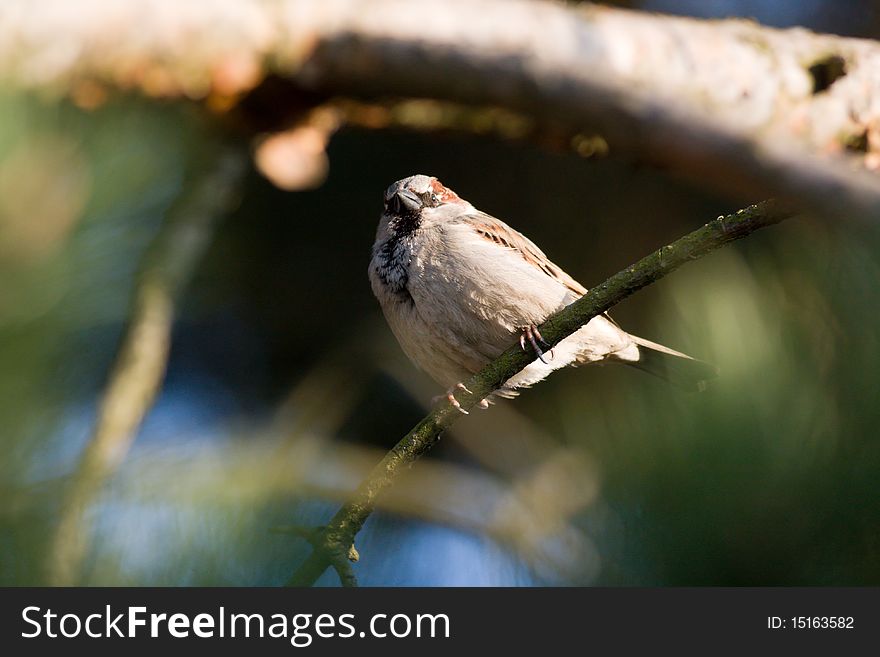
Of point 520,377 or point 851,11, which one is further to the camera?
point 851,11

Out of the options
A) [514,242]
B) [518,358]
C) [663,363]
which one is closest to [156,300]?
[514,242]

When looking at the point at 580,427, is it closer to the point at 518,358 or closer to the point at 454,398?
the point at 518,358

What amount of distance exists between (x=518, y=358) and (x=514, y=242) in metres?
1.11

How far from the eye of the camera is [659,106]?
2.59 m

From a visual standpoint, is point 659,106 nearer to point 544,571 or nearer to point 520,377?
point 520,377

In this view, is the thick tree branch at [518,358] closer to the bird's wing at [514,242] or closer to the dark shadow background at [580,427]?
the dark shadow background at [580,427]

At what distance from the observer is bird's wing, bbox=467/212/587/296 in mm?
3129

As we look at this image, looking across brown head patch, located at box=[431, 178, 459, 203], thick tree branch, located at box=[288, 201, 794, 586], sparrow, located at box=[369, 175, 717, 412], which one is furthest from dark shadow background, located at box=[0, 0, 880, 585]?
brown head patch, located at box=[431, 178, 459, 203]

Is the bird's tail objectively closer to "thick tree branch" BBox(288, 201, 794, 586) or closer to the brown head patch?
"thick tree branch" BBox(288, 201, 794, 586)

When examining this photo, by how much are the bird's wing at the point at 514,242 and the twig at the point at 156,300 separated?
3.28 ft

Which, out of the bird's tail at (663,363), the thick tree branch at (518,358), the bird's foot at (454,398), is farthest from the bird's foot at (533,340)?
the bird's tail at (663,363)

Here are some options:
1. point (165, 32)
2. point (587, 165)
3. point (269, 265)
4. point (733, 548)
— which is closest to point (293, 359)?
point (269, 265)

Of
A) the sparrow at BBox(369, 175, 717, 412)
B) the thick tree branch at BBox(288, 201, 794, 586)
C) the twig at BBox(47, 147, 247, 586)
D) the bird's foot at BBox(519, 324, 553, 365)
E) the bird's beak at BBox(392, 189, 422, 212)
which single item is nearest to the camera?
the thick tree branch at BBox(288, 201, 794, 586)

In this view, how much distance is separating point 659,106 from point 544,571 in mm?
1410
